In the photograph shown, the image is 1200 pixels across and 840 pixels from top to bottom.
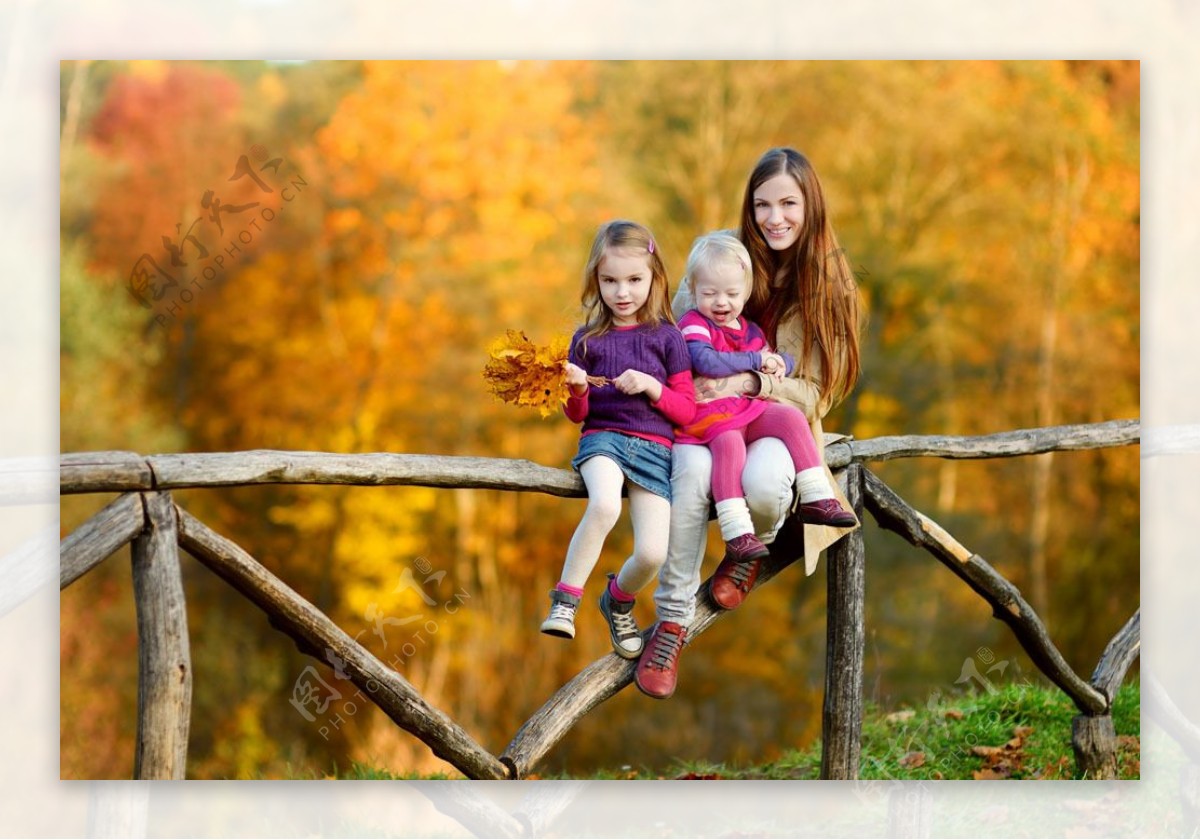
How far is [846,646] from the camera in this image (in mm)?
3939

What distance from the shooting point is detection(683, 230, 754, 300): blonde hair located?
11.4 feet

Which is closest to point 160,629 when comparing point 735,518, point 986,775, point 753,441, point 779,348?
point 735,518

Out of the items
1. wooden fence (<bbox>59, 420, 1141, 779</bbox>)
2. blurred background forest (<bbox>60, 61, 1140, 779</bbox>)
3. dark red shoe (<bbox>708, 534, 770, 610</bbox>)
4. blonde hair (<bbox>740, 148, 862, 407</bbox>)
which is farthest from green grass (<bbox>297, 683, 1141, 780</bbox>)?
blurred background forest (<bbox>60, 61, 1140, 779</bbox>)

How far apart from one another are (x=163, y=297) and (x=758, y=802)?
5.13m

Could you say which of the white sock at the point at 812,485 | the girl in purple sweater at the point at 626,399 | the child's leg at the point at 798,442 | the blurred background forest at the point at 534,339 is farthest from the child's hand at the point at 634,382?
the blurred background forest at the point at 534,339

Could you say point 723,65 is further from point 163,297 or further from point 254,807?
point 254,807

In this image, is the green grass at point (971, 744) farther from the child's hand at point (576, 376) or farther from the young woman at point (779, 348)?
the child's hand at point (576, 376)

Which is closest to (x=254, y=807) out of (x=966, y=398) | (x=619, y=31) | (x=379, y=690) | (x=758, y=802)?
(x=379, y=690)

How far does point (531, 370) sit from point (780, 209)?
35.6 inches

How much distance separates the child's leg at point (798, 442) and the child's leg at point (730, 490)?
0.13m

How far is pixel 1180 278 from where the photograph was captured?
5.31 m

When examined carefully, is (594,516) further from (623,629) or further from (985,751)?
(985,751)

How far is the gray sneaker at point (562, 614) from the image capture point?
3412mm

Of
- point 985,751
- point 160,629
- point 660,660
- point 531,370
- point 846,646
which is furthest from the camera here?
point 985,751
